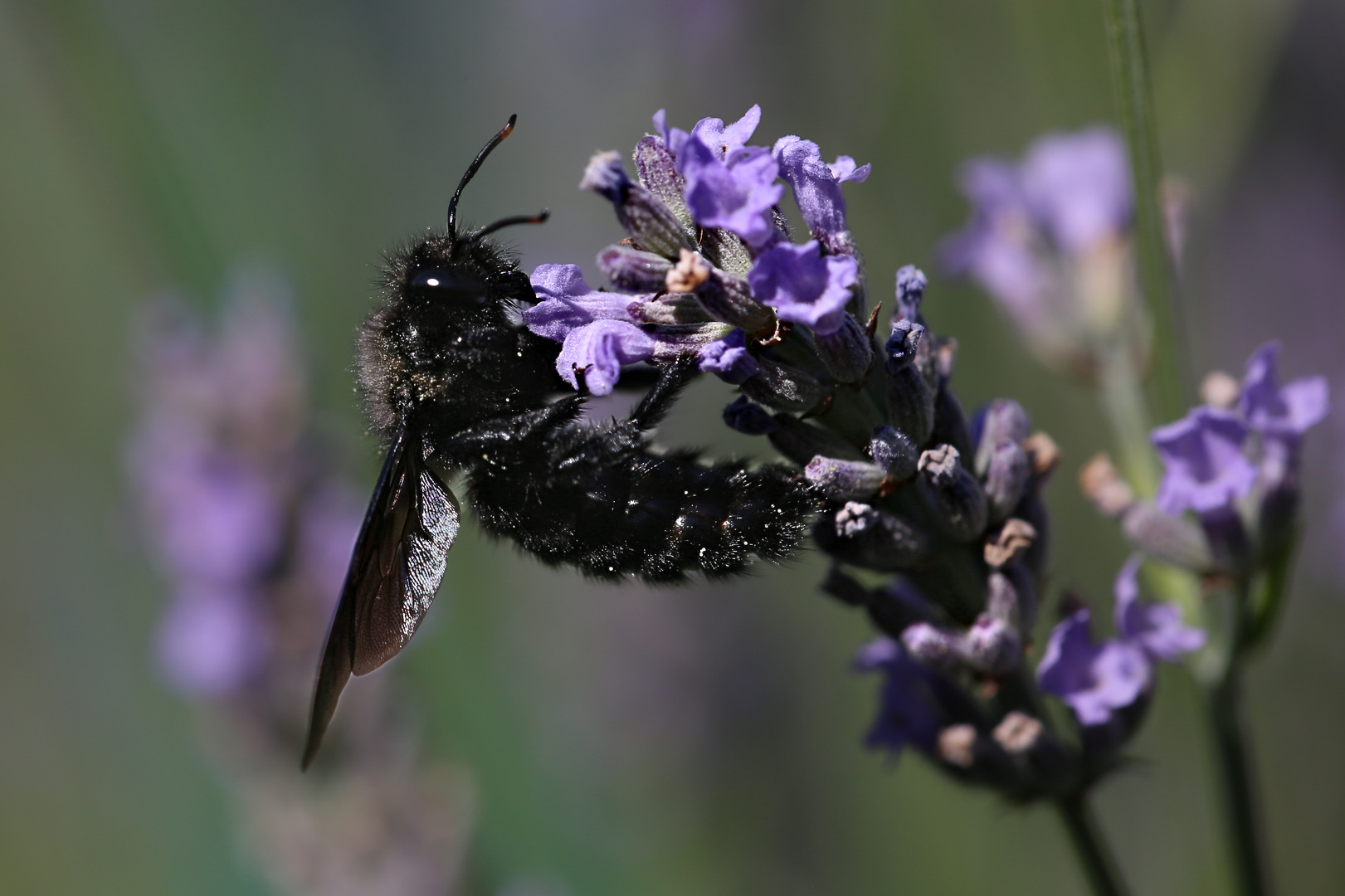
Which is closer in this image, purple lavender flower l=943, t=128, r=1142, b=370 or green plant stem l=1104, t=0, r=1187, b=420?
green plant stem l=1104, t=0, r=1187, b=420

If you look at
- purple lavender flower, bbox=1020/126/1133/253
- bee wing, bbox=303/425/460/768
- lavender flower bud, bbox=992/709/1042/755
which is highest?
purple lavender flower, bbox=1020/126/1133/253

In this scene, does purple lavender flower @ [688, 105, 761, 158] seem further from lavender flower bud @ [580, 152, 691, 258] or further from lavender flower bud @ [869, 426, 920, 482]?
lavender flower bud @ [869, 426, 920, 482]

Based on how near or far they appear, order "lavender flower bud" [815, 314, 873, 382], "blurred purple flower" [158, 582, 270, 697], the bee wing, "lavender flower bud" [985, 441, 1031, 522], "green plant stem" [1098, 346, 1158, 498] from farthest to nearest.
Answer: "blurred purple flower" [158, 582, 270, 697], "green plant stem" [1098, 346, 1158, 498], the bee wing, "lavender flower bud" [985, 441, 1031, 522], "lavender flower bud" [815, 314, 873, 382]

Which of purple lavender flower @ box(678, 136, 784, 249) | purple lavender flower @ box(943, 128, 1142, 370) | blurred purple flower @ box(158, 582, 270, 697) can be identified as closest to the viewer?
purple lavender flower @ box(678, 136, 784, 249)

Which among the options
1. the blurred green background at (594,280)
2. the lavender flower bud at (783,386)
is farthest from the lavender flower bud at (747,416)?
the blurred green background at (594,280)

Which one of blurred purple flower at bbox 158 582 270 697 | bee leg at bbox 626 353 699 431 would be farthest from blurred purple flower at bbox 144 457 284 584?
bee leg at bbox 626 353 699 431

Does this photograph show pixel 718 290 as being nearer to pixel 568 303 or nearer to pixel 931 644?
pixel 568 303

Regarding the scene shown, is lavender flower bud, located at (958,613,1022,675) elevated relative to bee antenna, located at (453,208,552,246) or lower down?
lower down

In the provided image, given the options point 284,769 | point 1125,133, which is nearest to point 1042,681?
point 1125,133

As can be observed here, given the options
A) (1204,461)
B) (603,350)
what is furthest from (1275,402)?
(603,350)
